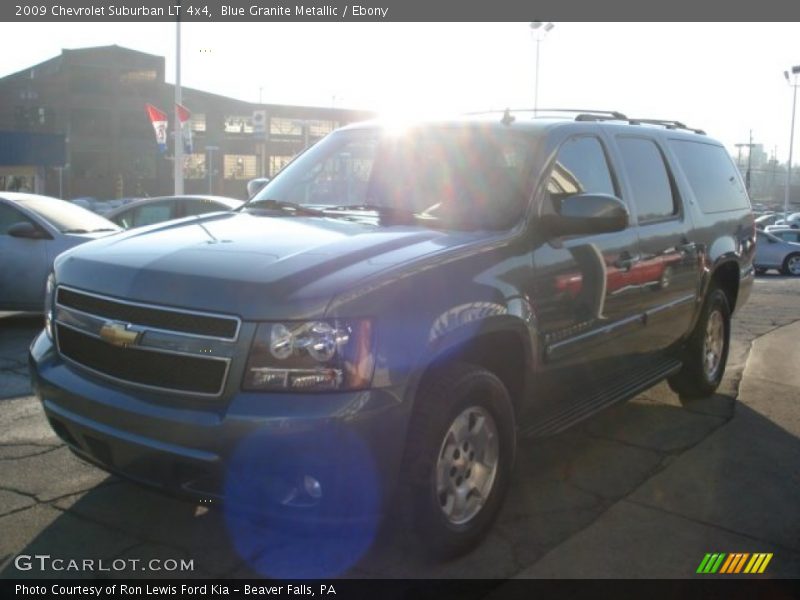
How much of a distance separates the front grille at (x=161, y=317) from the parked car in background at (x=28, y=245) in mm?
5306

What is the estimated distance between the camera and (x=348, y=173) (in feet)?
15.8

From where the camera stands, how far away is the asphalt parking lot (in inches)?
136

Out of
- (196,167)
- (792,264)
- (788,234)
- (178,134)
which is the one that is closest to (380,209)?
(178,134)

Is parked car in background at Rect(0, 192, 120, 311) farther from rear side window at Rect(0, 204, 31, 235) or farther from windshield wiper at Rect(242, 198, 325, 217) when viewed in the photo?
windshield wiper at Rect(242, 198, 325, 217)

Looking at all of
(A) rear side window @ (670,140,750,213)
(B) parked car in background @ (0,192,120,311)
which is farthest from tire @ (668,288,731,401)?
(B) parked car in background @ (0,192,120,311)

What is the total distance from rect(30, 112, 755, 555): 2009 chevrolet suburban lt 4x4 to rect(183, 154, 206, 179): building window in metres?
62.9

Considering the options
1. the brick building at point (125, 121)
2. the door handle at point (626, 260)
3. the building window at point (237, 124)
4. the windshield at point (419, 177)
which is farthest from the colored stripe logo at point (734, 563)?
the building window at point (237, 124)

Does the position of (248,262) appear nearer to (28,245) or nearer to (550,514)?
(550,514)

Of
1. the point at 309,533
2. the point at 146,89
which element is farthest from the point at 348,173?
the point at 146,89

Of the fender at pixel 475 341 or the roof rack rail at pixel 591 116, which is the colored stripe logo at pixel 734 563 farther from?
the roof rack rail at pixel 591 116

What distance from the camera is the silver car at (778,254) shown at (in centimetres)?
2598

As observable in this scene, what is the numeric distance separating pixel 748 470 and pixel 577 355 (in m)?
1.37
